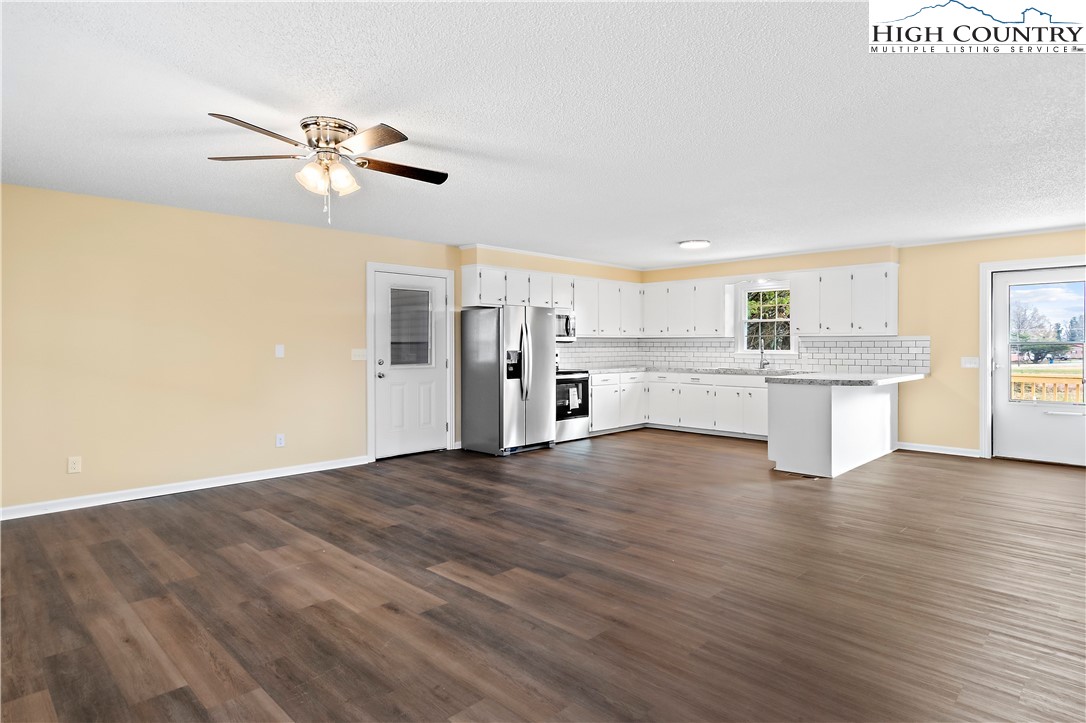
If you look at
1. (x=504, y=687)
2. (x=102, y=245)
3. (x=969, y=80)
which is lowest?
(x=504, y=687)

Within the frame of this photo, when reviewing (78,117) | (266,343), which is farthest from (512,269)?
(78,117)

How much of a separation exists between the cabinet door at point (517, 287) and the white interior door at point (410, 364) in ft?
2.62

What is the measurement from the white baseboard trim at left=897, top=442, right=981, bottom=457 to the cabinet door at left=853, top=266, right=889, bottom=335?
1.34 m

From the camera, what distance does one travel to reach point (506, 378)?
6.60m

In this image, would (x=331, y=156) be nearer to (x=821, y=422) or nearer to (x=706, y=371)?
(x=821, y=422)

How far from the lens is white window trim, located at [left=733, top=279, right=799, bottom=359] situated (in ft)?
25.2

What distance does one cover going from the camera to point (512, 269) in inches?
282

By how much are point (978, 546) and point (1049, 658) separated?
1.43m

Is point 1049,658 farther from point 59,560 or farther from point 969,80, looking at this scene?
point 59,560

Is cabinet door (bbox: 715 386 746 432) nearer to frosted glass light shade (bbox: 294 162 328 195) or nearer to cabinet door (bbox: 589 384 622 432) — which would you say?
cabinet door (bbox: 589 384 622 432)

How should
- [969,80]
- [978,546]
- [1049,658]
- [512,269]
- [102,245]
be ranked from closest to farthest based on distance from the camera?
1. [1049,658]
2. [969,80]
3. [978,546]
4. [102,245]
5. [512,269]

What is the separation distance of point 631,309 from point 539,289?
2003mm

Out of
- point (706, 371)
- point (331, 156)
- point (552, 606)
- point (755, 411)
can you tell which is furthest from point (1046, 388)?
point (331, 156)

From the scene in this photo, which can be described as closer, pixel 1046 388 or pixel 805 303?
pixel 1046 388
